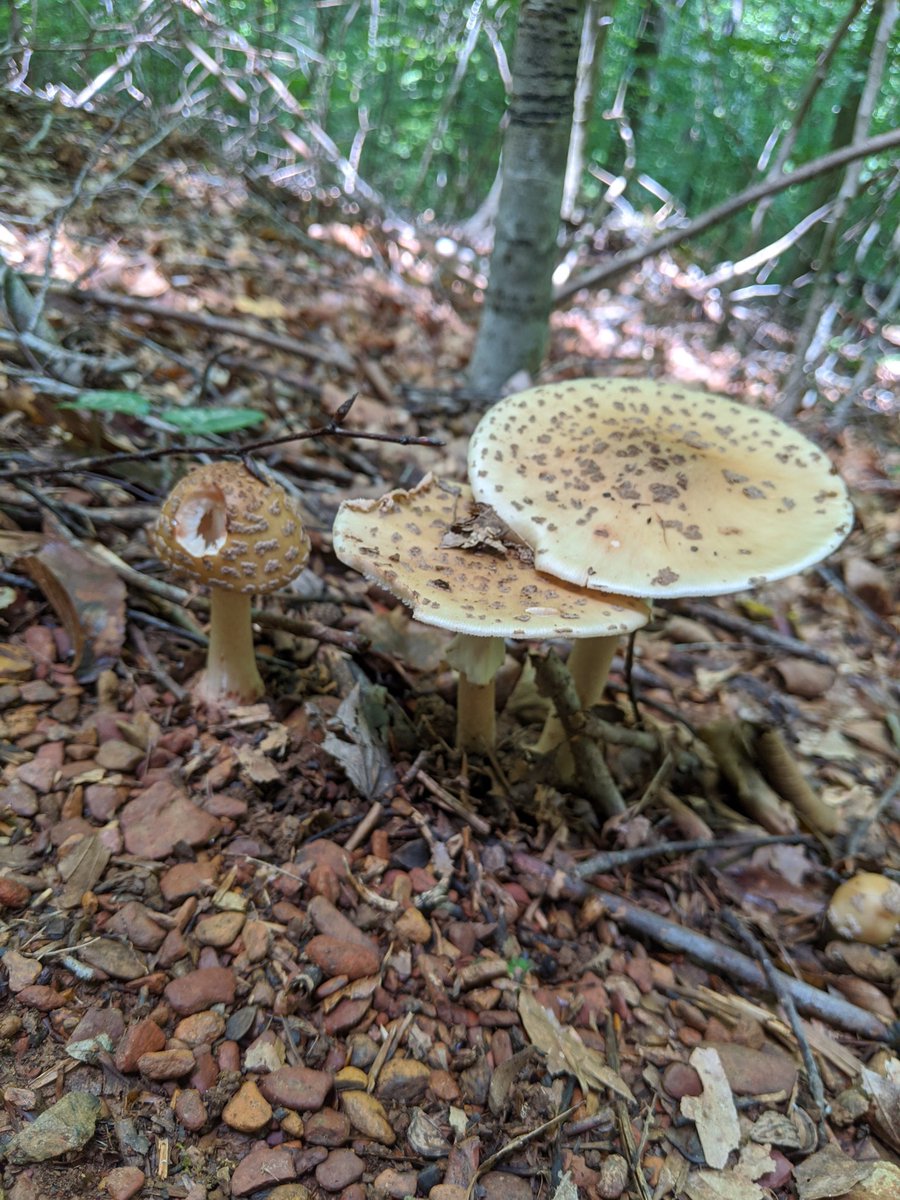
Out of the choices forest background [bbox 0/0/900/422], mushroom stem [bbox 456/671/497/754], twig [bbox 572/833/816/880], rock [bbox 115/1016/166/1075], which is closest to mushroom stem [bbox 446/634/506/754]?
mushroom stem [bbox 456/671/497/754]

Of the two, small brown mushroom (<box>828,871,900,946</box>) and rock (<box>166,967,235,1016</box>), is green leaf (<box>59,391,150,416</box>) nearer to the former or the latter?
rock (<box>166,967,235,1016</box>)

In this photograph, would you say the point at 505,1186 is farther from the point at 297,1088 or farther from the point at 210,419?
the point at 210,419

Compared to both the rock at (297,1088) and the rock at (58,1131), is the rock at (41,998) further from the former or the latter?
the rock at (297,1088)

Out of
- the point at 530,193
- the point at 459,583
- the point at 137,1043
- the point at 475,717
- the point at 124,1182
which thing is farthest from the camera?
the point at 530,193

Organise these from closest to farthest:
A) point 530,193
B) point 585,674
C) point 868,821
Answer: point 585,674
point 868,821
point 530,193

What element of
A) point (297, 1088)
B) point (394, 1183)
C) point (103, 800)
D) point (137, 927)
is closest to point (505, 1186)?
point (394, 1183)

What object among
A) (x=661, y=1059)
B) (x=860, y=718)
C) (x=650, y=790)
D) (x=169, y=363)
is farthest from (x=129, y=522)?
(x=860, y=718)

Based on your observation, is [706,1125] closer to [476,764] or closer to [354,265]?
[476,764]
